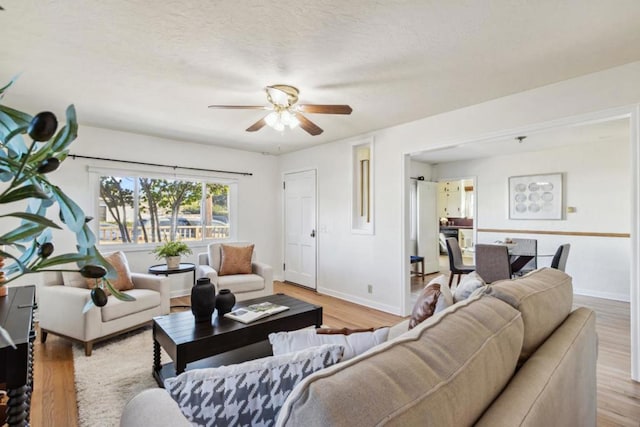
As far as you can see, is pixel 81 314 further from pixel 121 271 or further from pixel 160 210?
pixel 160 210

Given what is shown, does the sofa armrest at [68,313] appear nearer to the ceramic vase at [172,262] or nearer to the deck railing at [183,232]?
the ceramic vase at [172,262]

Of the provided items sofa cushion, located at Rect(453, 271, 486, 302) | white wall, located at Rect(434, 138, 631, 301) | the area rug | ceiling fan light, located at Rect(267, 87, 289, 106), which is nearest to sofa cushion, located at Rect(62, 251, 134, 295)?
Result: the area rug

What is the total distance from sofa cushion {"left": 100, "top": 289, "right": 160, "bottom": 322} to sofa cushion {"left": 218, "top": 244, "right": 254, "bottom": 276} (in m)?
0.92

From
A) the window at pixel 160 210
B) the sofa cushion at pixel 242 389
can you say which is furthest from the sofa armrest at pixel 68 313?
the sofa cushion at pixel 242 389

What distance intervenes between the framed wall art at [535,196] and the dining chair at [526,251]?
2.78ft

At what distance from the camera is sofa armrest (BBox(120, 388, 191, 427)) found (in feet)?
2.56

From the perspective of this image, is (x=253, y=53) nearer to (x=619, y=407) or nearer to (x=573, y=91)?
(x=573, y=91)

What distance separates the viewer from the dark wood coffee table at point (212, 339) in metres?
2.01

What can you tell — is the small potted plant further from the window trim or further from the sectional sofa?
the sectional sofa

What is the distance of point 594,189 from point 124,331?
6.47 m

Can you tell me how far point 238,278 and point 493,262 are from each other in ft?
10.3

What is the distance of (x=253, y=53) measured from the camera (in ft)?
7.15

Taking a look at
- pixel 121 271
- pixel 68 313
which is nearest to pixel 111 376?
pixel 68 313

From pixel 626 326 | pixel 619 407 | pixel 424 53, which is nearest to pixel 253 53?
pixel 424 53
